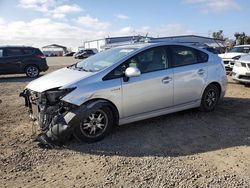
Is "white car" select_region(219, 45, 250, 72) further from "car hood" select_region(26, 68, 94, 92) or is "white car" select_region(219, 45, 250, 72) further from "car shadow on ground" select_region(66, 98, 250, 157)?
"car hood" select_region(26, 68, 94, 92)

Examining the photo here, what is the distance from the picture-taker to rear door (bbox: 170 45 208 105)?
6.51 m

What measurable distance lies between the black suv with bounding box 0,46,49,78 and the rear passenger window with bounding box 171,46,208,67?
12.0 m

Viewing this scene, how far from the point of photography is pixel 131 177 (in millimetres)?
4211

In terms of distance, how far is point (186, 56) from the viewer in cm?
686

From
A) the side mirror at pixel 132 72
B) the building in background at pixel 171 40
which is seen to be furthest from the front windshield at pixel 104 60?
the building in background at pixel 171 40

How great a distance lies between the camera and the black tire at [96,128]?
534 centimetres

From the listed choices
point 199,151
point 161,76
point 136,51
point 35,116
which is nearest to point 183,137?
point 199,151

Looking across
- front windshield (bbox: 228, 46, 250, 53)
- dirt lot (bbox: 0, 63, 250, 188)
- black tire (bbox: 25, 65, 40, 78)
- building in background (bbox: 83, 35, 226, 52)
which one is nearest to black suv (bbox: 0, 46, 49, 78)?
black tire (bbox: 25, 65, 40, 78)

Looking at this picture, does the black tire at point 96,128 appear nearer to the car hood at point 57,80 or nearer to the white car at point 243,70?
the car hood at point 57,80

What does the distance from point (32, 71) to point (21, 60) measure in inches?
32.5

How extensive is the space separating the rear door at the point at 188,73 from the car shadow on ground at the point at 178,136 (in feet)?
1.62

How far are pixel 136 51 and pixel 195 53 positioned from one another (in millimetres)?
1583

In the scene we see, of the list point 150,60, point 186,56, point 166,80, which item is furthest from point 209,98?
point 150,60

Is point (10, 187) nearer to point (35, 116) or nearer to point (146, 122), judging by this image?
point (35, 116)
